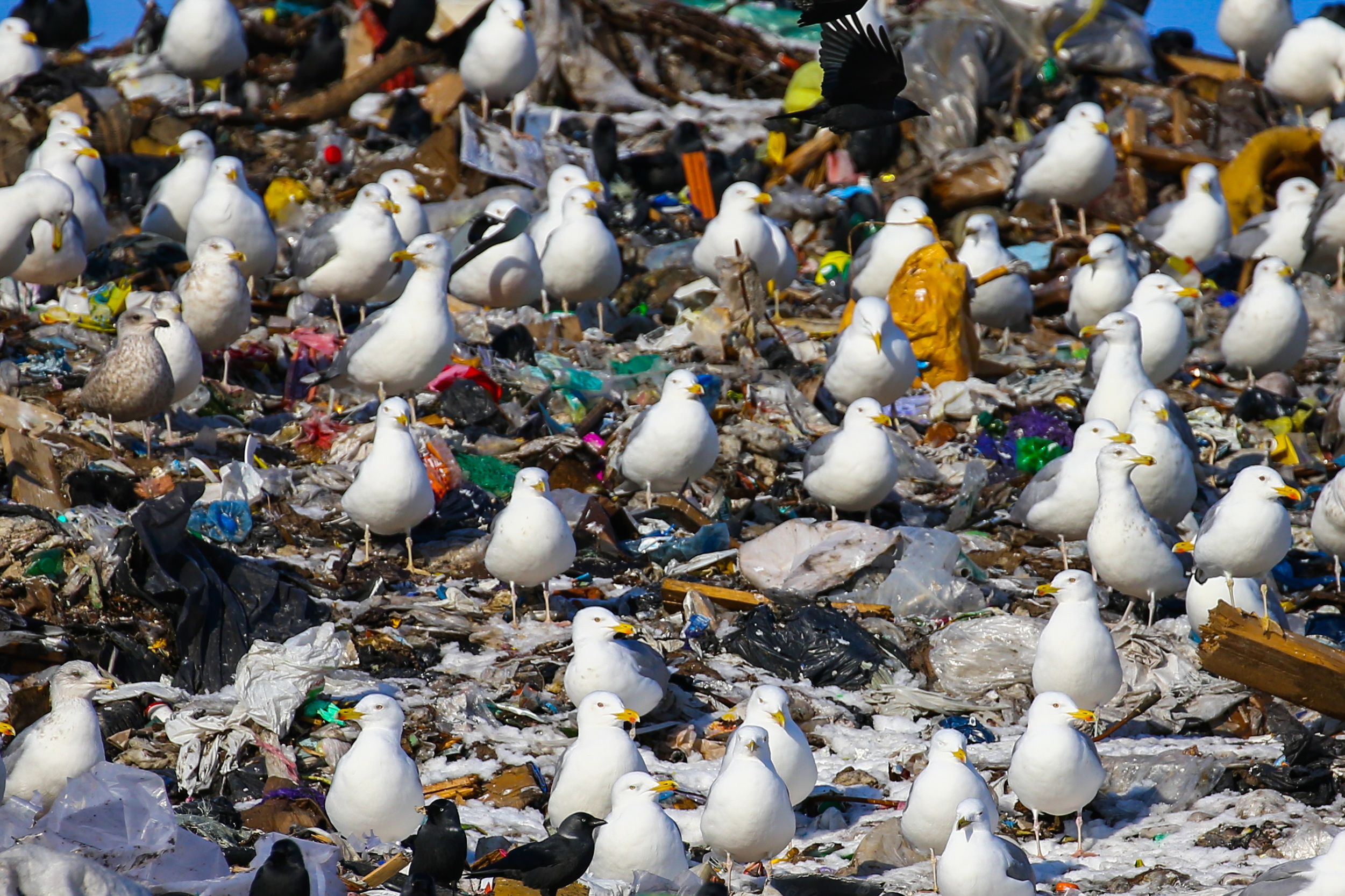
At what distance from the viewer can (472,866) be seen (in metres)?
5.23

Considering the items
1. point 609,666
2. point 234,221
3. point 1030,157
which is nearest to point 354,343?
point 234,221

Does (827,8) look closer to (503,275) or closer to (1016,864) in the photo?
(1016,864)

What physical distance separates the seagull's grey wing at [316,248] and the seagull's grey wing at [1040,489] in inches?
184

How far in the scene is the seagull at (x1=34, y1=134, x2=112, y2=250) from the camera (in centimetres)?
1091

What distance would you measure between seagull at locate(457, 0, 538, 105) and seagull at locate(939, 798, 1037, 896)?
33.6 feet

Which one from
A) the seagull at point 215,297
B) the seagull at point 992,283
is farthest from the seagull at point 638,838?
the seagull at point 992,283

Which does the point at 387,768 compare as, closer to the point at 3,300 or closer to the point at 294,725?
the point at 294,725

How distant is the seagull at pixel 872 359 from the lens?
9492mm

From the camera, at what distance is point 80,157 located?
38.2 feet

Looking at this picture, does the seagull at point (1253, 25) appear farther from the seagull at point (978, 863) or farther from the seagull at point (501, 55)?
the seagull at point (978, 863)

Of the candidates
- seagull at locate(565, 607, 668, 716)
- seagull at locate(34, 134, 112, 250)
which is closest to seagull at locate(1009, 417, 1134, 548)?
seagull at locate(565, 607, 668, 716)

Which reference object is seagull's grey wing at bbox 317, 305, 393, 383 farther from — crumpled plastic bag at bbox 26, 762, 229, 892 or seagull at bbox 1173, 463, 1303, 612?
seagull at bbox 1173, 463, 1303, 612

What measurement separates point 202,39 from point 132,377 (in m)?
7.14

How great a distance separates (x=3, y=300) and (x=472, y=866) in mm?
6902
